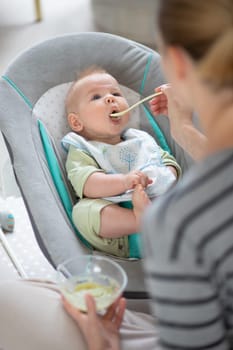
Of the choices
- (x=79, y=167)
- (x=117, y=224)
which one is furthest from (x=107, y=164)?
(x=117, y=224)

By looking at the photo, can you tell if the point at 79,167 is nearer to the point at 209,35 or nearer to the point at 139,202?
the point at 139,202

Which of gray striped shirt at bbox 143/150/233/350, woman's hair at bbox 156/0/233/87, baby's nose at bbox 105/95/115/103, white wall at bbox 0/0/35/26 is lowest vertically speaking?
white wall at bbox 0/0/35/26

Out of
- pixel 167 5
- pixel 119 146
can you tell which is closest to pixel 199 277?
pixel 167 5

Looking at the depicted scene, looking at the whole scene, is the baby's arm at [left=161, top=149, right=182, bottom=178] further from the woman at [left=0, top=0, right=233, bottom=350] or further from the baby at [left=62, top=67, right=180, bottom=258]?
the woman at [left=0, top=0, right=233, bottom=350]

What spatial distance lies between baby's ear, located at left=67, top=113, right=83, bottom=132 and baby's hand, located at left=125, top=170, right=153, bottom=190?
230mm

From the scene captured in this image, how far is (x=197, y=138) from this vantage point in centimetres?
141

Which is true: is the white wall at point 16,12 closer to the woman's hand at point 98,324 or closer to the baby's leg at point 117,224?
the baby's leg at point 117,224

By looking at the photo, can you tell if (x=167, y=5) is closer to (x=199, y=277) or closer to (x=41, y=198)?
(x=199, y=277)

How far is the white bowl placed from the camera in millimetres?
1176

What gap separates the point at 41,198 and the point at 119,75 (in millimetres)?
529

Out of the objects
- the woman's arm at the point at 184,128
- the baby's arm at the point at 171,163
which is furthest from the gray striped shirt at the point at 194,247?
the baby's arm at the point at 171,163

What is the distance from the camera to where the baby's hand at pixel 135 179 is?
1.57 meters

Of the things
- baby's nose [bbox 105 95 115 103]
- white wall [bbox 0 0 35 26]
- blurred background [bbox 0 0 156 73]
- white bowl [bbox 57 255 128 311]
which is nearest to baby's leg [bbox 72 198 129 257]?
white bowl [bbox 57 255 128 311]

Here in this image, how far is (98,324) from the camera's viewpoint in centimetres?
112
